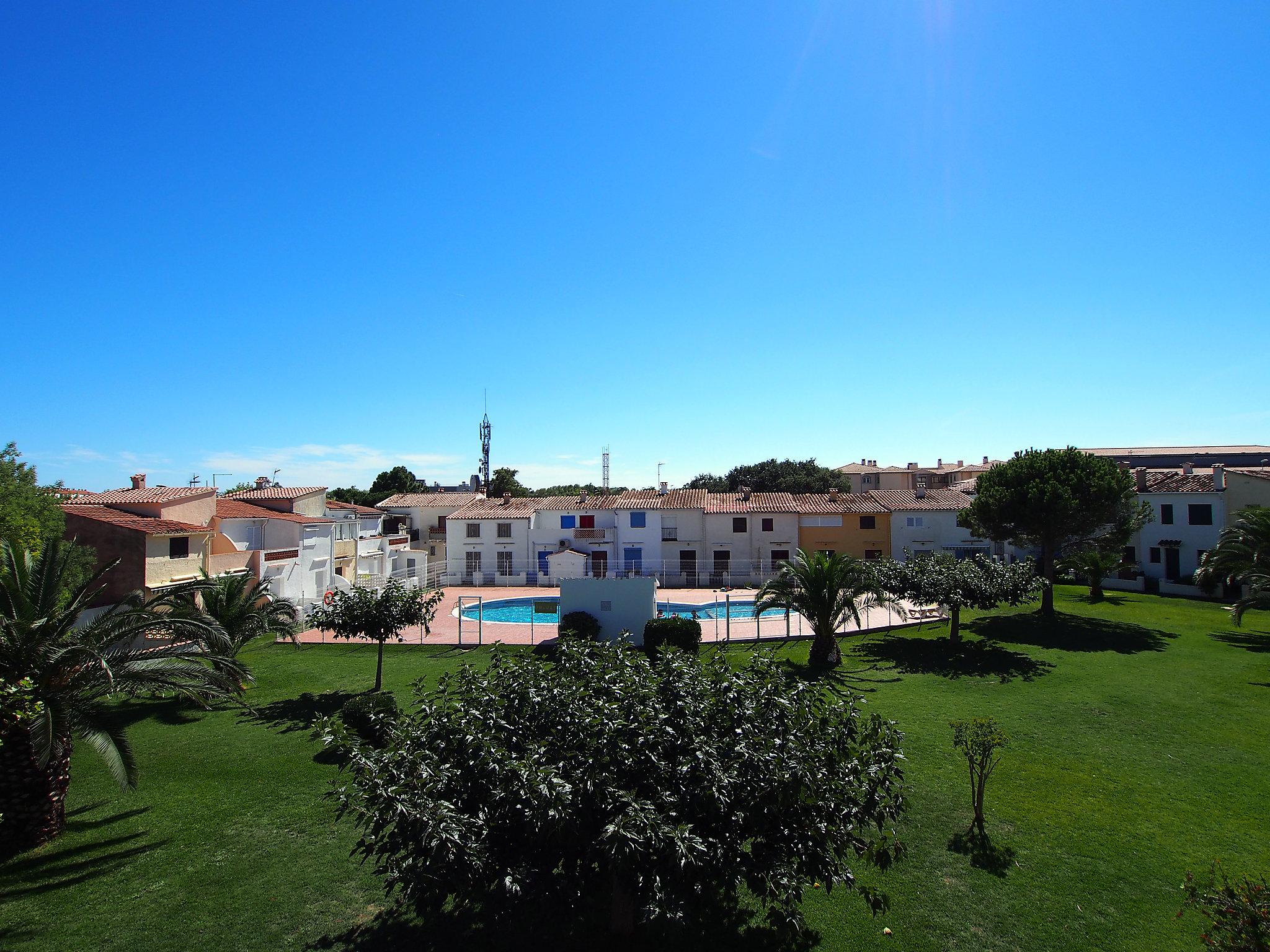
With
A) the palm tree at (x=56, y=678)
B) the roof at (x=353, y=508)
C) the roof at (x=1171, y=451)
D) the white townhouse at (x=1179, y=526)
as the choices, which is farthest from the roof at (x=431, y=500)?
the roof at (x=1171, y=451)

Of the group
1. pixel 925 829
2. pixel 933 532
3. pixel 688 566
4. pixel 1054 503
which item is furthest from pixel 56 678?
pixel 933 532

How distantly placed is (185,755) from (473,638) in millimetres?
11473

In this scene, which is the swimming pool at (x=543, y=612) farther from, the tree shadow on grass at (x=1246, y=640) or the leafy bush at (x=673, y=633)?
the tree shadow on grass at (x=1246, y=640)

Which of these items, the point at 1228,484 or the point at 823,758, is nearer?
the point at 823,758

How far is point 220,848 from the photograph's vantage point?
371 inches

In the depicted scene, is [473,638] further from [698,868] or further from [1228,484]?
[1228,484]

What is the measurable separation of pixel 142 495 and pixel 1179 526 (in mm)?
52749

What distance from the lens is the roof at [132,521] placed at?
954 inches

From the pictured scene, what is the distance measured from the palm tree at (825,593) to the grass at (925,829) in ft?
5.39

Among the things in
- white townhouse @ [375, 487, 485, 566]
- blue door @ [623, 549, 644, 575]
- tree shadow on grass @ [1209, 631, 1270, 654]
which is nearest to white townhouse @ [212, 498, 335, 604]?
white townhouse @ [375, 487, 485, 566]

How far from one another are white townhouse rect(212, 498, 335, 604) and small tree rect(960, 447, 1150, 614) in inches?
1204

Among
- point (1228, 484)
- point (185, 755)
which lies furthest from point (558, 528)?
point (1228, 484)

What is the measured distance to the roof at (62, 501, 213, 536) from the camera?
24.2m

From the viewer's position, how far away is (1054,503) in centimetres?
2675
